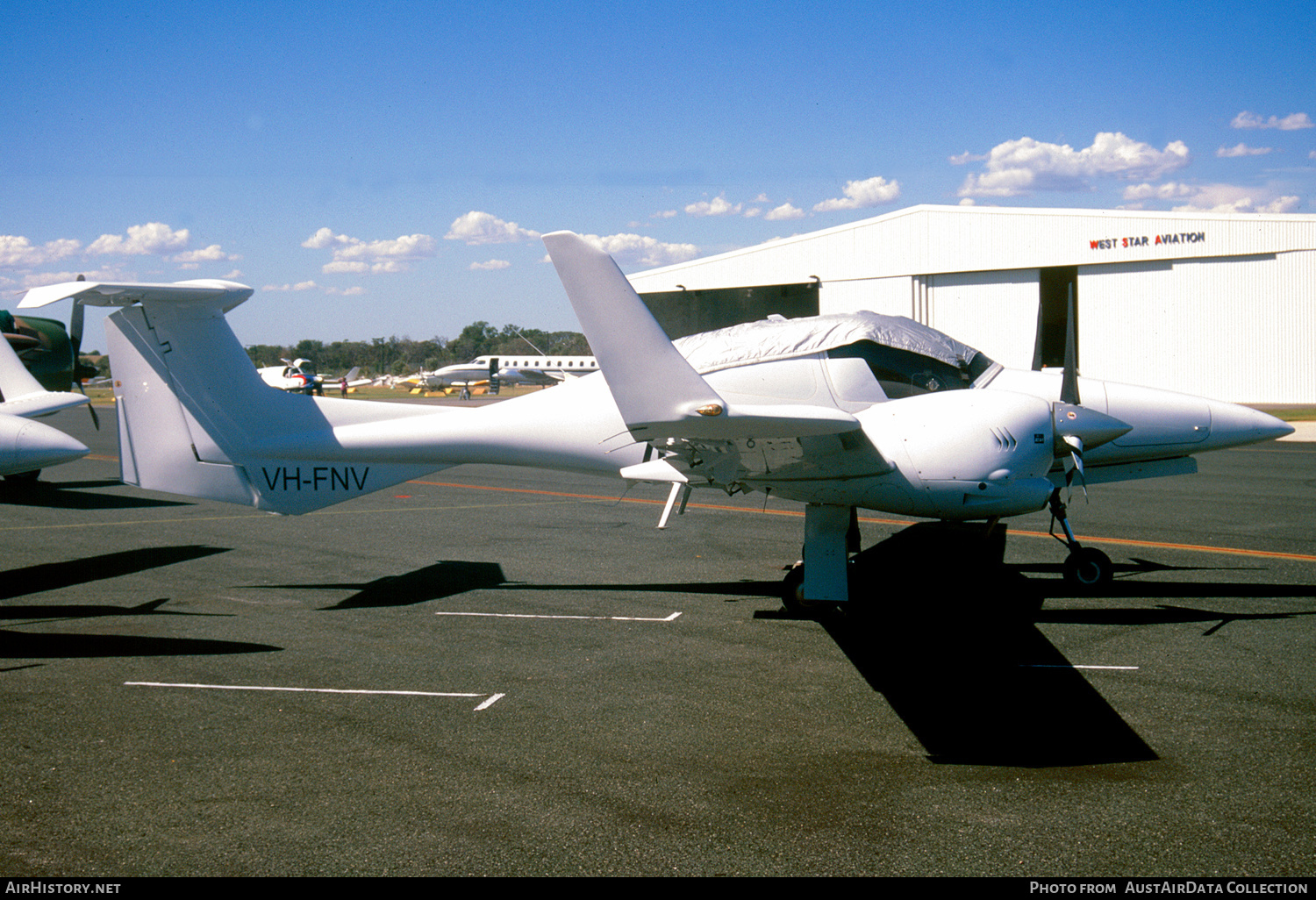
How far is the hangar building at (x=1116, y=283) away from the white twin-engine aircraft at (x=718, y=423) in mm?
26470

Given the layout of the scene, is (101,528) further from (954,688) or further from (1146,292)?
(1146,292)

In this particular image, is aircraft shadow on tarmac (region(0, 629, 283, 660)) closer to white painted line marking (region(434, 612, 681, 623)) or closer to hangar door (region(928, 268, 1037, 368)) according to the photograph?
white painted line marking (region(434, 612, 681, 623))

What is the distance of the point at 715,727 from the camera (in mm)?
5715

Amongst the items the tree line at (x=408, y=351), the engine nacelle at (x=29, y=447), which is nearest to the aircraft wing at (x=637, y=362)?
the engine nacelle at (x=29, y=447)

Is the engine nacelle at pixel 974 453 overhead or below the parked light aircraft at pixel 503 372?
below

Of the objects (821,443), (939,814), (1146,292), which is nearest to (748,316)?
(1146,292)

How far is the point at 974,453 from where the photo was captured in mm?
7012

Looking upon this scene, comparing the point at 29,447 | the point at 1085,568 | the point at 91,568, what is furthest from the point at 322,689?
the point at 1085,568

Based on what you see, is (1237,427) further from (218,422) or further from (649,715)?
(218,422)

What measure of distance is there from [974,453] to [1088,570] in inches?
125

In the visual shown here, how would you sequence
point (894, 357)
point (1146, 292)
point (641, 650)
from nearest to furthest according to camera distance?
point (641, 650)
point (894, 357)
point (1146, 292)

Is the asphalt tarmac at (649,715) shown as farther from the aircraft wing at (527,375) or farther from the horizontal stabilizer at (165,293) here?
the aircraft wing at (527,375)

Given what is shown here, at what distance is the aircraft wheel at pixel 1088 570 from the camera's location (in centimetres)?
917

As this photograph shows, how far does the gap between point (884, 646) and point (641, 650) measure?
2.01m
